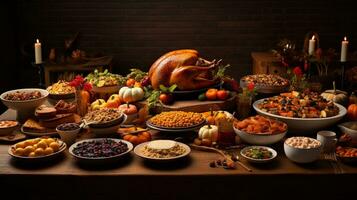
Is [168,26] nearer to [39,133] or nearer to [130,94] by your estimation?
[130,94]

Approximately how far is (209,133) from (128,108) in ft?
2.37

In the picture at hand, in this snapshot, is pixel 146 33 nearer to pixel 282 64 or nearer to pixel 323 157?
pixel 282 64

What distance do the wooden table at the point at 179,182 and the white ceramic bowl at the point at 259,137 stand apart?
0.70 feet

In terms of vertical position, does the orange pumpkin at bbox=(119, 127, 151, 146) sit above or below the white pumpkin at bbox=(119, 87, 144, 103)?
below

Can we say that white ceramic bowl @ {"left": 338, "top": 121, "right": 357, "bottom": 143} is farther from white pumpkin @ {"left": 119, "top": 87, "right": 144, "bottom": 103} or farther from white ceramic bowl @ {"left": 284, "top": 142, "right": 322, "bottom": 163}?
white pumpkin @ {"left": 119, "top": 87, "right": 144, "bottom": 103}

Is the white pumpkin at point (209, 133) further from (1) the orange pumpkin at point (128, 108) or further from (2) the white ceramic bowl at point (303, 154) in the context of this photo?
(1) the orange pumpkin at point (128, 108)

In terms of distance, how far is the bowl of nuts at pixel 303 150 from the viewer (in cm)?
262

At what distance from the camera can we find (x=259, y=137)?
283cm

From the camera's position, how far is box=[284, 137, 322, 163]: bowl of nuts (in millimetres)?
2615

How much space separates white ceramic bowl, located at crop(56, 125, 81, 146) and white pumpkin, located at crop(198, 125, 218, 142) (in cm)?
75

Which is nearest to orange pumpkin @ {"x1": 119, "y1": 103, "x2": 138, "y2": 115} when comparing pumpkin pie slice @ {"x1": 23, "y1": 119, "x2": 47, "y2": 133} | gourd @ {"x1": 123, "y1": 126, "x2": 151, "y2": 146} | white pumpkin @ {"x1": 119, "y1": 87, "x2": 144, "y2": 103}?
white pumpkin @ {"x1": 119, "y1": 87, "x2": 144, "y2": 103}

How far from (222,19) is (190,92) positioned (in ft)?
9.64

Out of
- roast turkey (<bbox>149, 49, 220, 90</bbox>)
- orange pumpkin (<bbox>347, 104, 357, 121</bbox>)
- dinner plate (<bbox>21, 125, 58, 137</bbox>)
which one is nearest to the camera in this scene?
dinner plate (<bbox>21, 125, 58, 137</bbox>)

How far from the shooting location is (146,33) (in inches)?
251
